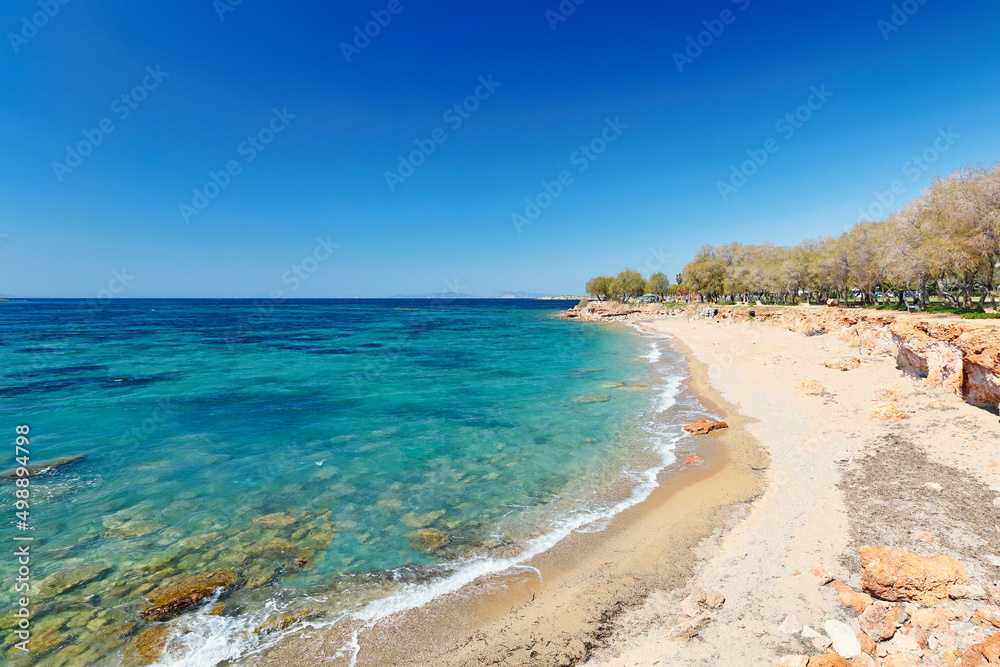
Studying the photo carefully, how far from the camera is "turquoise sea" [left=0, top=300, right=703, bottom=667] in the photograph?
7.08m

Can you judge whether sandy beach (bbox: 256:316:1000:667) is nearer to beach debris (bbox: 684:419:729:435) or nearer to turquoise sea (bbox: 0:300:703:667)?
turquoise sea (bbox: 0:300:703:667)

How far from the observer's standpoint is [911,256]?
33094 mm

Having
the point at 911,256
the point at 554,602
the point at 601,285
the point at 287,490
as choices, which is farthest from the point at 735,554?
the point at 601,285

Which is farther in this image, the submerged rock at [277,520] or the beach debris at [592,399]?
the beach debris at [592,399]

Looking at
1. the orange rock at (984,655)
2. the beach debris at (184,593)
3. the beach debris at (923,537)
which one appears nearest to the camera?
the orange rock at (984,655)

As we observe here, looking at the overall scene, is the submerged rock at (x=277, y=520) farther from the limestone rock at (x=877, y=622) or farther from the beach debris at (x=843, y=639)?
the limestone rock at (x=877, y=622)

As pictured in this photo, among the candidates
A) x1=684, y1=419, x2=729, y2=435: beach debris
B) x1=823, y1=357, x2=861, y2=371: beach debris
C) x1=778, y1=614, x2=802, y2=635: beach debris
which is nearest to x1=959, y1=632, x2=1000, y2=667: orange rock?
x1=778, y1=614, x2=802, y2=635: beach debris

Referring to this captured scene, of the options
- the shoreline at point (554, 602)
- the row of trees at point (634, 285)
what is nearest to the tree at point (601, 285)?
the row of trees at point (634, 285)

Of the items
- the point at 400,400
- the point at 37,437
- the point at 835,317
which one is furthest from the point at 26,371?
the point at 835,317

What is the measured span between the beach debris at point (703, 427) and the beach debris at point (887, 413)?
482cm

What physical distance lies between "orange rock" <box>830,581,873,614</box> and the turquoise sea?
178 inches

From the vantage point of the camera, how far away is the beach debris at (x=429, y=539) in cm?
895

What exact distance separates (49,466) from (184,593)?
1020 cm

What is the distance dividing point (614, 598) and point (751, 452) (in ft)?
29.6
